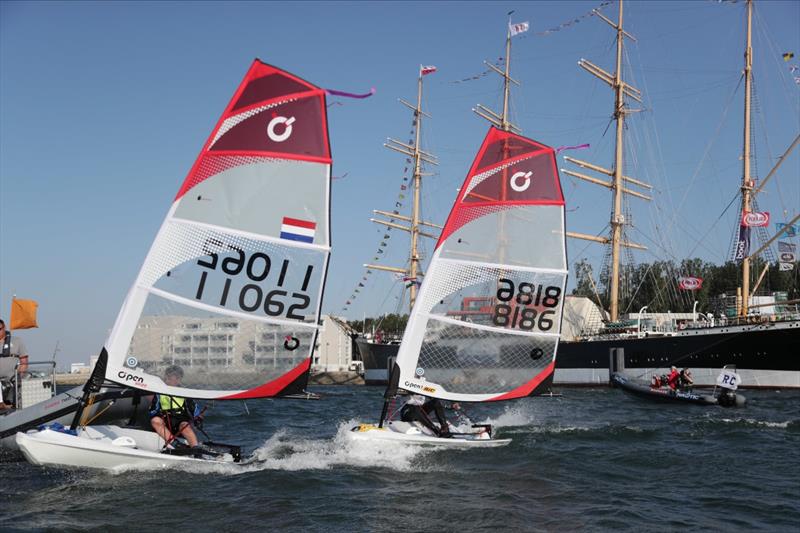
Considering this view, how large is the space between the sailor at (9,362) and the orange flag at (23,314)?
360 millimetres

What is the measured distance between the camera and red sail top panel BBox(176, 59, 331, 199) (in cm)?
1066

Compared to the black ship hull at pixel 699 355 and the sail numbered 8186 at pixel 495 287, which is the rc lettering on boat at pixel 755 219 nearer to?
the black ship hull at pixel 699 355

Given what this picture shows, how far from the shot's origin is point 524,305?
14.9 m

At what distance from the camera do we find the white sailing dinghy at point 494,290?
14.2 metres

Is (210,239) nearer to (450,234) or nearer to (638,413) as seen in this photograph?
(450,234)

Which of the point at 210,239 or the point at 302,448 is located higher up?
the point at 210,239

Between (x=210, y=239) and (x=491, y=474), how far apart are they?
6005mm

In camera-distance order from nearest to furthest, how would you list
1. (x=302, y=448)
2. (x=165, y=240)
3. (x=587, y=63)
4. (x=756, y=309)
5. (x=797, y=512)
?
1. (x=797, y=512)
2. (x=165, y=240)
3. (x=302, y=448)
4. (x=756, y=309)
5. (x=587, y=63)

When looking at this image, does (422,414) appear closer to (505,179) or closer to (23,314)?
(505,179)

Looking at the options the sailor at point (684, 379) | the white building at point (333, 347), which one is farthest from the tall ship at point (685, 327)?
the white building at point (333, 347)

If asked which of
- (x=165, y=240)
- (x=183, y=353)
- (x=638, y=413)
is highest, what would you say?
(x=165, y=240)

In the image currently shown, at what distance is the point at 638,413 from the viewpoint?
2445 cm

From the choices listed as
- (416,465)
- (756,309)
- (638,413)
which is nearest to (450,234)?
(416,465)

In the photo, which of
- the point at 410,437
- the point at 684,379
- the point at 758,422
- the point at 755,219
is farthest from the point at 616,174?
the point at 410,437
